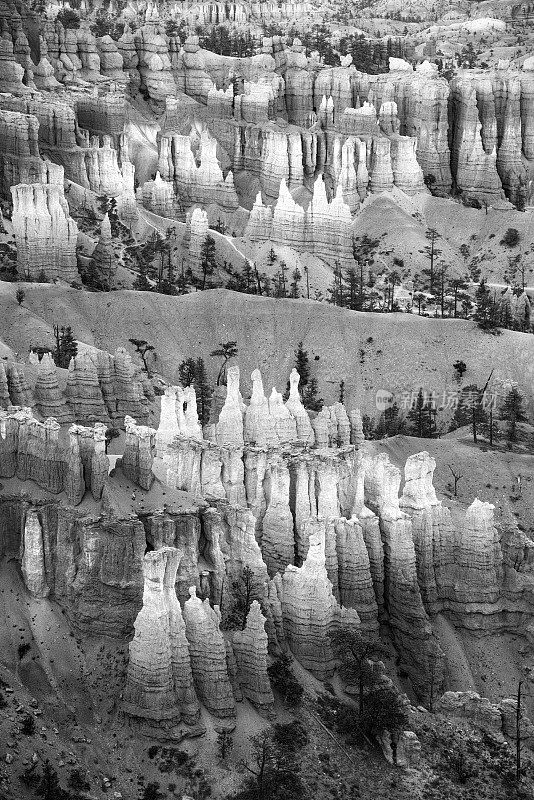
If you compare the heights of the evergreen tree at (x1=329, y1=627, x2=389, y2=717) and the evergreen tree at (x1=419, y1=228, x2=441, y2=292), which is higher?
the evergreen tree at (x1=329, y1=627, x2=389, y2=717)

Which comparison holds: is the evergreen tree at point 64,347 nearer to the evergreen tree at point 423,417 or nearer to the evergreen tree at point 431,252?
the evergreen tree at point 423,417

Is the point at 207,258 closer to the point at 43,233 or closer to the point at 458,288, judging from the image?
the point at 43,233

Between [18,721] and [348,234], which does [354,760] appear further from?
[348,234]

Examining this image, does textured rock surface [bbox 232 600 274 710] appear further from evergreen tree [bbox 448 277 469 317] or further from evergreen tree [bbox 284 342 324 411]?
evergreen tree [bbox 448 277 469 317]

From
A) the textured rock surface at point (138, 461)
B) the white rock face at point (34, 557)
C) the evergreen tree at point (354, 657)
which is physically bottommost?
the evergreen tree at point (354, 657)

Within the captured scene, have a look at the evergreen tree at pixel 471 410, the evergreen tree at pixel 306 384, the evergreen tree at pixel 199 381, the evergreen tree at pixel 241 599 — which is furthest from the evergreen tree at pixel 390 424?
the evergreen tree at pixel 241 599

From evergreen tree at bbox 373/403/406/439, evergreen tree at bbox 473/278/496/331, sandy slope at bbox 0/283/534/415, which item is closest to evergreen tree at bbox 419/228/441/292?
evergreen tree at bbox 473/278/496/331

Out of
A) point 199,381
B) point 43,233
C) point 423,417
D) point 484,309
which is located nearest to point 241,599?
point 199,381
